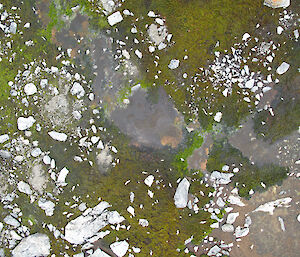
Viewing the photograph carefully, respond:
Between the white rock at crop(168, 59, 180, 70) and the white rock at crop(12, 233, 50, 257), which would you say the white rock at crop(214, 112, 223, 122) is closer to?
the white rock at crop(168, 59, 180, 70)

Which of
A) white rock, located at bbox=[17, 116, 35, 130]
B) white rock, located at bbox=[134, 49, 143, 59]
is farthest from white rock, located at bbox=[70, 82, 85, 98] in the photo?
white rock, located at bbox=[134, 49, 143, 59]

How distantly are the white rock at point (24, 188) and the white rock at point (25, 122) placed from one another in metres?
0.76

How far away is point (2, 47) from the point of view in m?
4.11

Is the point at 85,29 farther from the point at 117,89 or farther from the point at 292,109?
the point at 292,109

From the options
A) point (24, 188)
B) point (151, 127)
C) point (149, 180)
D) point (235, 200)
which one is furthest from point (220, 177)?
point (24, 188)

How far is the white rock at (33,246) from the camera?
4.11m

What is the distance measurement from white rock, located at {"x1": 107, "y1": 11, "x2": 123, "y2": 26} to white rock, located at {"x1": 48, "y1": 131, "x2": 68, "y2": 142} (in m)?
1.63

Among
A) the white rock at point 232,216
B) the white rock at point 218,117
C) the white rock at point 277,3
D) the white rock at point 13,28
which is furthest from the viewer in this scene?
the white rock at point 13,28

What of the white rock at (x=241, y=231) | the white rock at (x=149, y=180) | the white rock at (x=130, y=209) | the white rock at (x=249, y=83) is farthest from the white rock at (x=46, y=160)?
the white rock at (x=249, y=83)

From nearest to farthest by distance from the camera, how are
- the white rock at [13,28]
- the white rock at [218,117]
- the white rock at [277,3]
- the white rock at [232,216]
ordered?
the white rock at [277,3], the white rock at [218,117], the white rock at [232,216], the white rock at [13,28]

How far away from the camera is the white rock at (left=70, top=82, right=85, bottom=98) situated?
3.98m

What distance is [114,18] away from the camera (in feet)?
13.0

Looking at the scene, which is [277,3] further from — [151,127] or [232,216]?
[232,216]

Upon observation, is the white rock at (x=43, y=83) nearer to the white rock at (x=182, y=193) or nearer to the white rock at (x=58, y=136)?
the white rock at (x=58, y=136)
